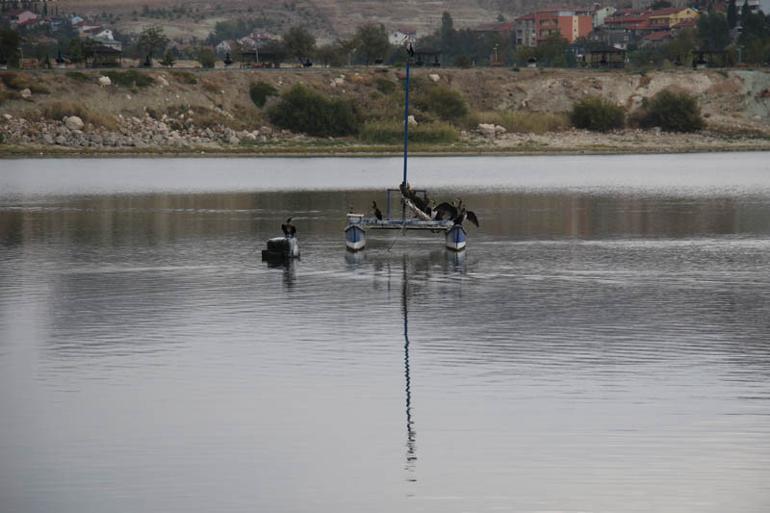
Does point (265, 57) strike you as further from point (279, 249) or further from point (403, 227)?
point (279, 249)

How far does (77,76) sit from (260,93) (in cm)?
1852

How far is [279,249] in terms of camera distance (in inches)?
1921

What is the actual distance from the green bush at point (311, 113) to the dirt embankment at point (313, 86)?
3.91 feet

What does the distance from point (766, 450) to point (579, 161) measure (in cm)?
11145

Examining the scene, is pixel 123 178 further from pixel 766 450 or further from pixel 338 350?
pixel 766 450

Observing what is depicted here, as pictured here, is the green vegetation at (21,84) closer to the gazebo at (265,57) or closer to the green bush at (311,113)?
the green bush at (311,113)

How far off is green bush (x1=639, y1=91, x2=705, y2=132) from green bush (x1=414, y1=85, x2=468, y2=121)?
20.7 meters

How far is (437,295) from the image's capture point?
4034 centimetres

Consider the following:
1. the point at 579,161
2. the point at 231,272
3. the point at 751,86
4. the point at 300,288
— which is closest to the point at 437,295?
the point at 300,288

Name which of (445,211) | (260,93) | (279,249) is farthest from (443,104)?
(279,249)

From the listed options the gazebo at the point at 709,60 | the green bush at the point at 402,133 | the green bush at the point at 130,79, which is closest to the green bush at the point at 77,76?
the green bush at the point at 130,79

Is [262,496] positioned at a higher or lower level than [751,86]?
lower

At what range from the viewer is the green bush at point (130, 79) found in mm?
144750

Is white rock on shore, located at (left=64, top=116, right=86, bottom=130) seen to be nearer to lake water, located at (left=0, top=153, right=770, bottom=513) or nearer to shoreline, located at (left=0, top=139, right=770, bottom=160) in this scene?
shoreline, located at (left=0, top=139, right=770, bottom=160)
